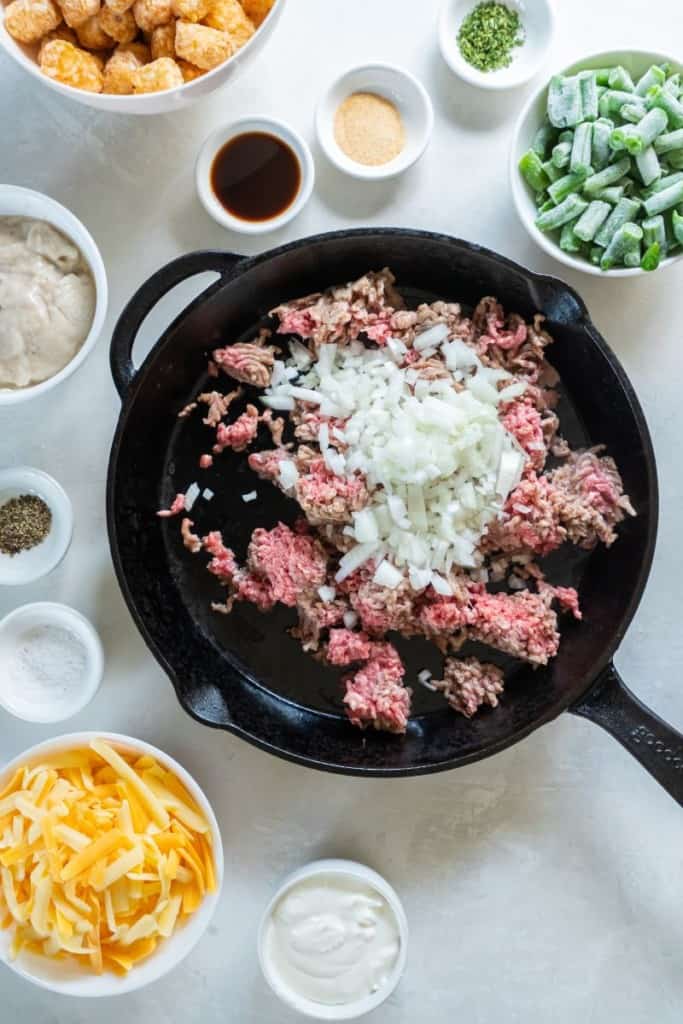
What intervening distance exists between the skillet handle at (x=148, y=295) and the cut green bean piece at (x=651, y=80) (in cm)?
106

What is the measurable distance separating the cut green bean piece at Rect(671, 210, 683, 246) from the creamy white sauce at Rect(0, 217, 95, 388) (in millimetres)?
1436

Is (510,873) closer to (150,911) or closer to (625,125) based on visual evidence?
(150,911)

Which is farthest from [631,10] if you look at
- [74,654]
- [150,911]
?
[150,911]

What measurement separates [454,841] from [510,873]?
0.59ft

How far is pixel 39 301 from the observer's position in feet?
7.38

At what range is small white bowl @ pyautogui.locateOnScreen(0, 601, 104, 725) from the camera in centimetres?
233

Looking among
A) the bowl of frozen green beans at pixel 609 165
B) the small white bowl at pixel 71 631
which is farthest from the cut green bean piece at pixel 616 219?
the small white bowl at pixel 71 631

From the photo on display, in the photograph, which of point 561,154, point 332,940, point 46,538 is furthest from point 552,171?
point 332,940

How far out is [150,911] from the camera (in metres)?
2.24

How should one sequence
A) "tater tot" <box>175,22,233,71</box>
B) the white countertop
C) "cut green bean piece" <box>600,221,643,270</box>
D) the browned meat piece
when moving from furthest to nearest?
the white countertop → the browned meat piece → "cut green bean piece" <box>600,221,643,270</box> → "tater tot" <box>175,22,233,71</box>

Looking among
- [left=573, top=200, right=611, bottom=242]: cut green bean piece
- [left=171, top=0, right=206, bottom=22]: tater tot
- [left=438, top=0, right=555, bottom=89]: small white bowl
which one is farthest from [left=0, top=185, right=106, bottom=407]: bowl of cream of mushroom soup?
[left=573, top=200, right=611, bottom=242]: cut green bean piece

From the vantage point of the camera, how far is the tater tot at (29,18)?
7.00 feet

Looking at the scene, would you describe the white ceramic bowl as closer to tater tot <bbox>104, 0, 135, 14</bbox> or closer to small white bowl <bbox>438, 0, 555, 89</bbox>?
tater tot <bbox>104, 0, 135, 14</bbox>

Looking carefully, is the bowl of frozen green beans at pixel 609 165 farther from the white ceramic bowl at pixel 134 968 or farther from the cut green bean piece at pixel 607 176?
the white ceramic bowl at pixel 134 968
